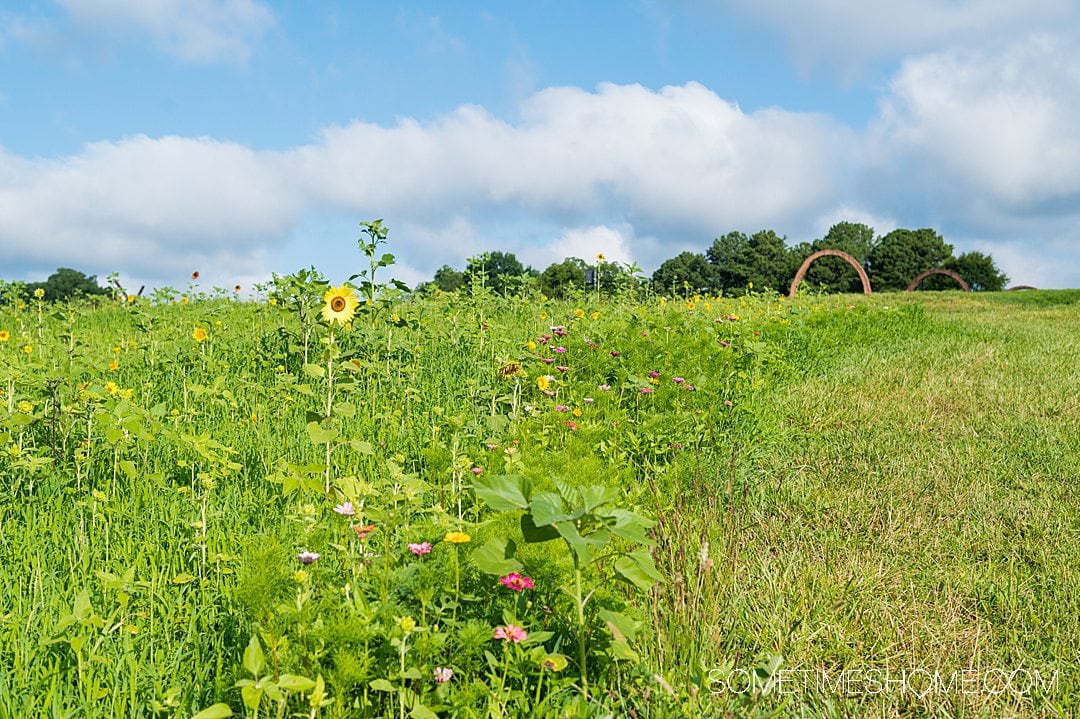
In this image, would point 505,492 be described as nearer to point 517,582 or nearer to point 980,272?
point 517,582

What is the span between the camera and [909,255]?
51031 mm

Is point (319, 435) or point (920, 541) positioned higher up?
point (319, 435)

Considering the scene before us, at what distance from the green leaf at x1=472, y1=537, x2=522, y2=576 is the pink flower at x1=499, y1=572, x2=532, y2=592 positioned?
65 millimetres

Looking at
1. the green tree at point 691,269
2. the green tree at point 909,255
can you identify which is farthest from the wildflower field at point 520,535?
the green tree at point 691,269

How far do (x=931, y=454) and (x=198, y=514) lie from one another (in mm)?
3840

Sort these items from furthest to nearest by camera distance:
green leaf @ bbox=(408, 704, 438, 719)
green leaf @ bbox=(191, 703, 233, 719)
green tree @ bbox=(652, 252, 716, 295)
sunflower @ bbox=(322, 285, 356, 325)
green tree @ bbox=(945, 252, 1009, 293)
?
1. green tree @ bbox=(652, 252, 716, 295)
2. green tree @ bbox=(945, 252, 1009, 293)
3. sunflower @ bbox=(322, 285, 356, 325)
4. green leaf @ bbox=(408, 704, 438, 719)
5. green leaf @ bbox=(191, 703, 233, 719)

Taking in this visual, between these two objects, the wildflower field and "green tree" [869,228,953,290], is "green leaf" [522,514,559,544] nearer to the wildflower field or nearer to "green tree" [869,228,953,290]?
the wildflower field

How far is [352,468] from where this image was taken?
3.46 metres

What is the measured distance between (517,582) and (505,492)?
1.02ft

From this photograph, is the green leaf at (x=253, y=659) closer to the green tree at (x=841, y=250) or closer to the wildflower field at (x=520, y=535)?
the wildflower field at (x=520, y=535)

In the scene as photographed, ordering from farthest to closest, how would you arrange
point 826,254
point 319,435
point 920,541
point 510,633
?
point 826,254, point 920,541, point 319,435, point 510,633

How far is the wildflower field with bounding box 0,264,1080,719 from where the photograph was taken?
6.42 feet

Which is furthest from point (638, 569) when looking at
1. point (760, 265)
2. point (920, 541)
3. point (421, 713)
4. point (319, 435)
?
point (760, 265)

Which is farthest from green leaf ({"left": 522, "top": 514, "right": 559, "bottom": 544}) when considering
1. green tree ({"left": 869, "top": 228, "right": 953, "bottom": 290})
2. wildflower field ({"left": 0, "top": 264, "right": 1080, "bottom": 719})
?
green tree ({"left": 869, "top": 228, "right": 953, "bottom": 290})
